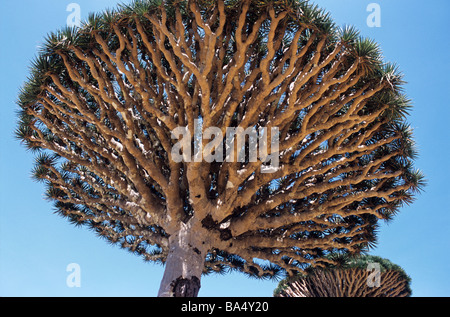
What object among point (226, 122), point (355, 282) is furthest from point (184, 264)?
point (355, 282)

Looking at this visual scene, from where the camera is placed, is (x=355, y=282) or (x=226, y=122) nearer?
(x=226, y=122)

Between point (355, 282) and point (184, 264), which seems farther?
point (355, 282)

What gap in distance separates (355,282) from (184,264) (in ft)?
22.2

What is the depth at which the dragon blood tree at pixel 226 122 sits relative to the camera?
5293 mm

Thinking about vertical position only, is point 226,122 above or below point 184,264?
above

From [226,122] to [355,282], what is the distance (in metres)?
7.39

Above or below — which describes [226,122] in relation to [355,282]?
above

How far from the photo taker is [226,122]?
5.33 metres

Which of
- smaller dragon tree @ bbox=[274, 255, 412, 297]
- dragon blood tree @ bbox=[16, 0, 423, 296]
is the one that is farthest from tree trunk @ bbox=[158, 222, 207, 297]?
smaller dragon tree @ bbox=[274, 255, 412, 297]

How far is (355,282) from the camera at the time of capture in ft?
33.9

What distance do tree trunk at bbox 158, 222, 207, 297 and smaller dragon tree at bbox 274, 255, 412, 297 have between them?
16.1 ft

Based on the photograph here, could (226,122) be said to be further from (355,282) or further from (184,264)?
(355,282)
